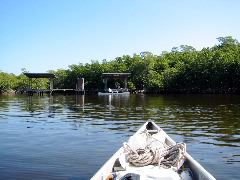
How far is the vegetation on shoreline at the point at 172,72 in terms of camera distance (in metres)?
97.2

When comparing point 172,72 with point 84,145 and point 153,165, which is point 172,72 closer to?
point 84,145

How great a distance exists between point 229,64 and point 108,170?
298ft

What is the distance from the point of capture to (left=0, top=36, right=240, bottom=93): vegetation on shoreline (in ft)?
319

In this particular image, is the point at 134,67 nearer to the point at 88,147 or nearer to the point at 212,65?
the point at 212,65

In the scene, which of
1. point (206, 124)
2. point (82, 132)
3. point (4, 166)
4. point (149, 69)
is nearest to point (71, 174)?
point (4, 166)

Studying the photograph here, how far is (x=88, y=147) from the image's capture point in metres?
17.7

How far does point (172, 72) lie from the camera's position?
10862 cm

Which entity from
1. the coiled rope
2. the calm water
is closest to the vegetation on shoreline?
the calm water

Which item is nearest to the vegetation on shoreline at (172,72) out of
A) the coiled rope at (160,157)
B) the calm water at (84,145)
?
the calm water at (84,145)

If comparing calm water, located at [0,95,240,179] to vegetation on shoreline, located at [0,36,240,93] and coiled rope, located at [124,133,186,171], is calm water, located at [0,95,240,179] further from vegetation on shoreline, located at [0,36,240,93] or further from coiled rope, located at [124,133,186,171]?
vegetation on shoreline, located at [0,36,240,93]

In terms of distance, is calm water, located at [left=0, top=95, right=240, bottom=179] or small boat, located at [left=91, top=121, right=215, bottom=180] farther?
calm water, located at [left=0, top=95, right=240, bottom=179]

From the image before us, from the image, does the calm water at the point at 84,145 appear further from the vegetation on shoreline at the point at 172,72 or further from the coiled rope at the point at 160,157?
the vegetation on shoreline at the point at 172,72

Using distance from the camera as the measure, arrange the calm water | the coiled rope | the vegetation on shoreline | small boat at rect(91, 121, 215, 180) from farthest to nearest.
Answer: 1. the vegetation on shoreline
2. the calm water
3. the coiled rope
4. small boat at rect(91, 121, 215, 180)

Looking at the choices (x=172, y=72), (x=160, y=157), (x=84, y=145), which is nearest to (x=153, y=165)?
(x=160, y=157)
